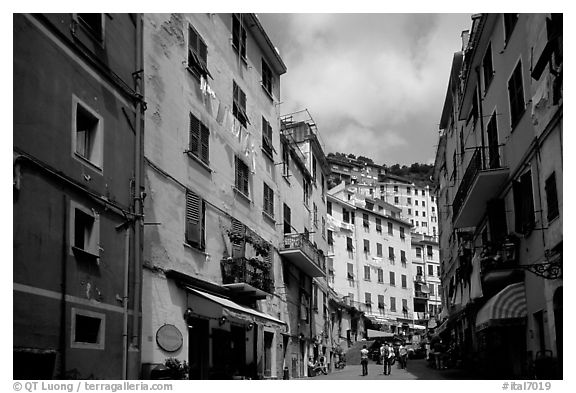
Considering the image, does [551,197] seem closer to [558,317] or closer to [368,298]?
[558,317]

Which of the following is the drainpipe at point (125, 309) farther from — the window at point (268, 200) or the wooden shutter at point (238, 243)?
the window at point (268, 200)

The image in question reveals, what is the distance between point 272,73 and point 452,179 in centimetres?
1051

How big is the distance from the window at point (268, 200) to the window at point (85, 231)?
11.7 meters

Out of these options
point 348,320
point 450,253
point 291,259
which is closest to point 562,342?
point 291,259

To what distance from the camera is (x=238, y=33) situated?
2391 centimetres

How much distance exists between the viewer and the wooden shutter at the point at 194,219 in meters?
19.0

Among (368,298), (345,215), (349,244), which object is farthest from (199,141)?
(368,298)

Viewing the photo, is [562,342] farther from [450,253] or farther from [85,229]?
[450,253]

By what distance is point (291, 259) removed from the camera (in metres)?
28.1

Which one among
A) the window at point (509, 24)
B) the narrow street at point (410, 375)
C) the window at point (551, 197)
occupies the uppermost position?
the window at point (509, 24)

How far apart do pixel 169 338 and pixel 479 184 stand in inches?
366

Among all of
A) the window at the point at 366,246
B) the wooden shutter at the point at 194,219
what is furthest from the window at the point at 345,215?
the wooden shutter at the point at 194,219
